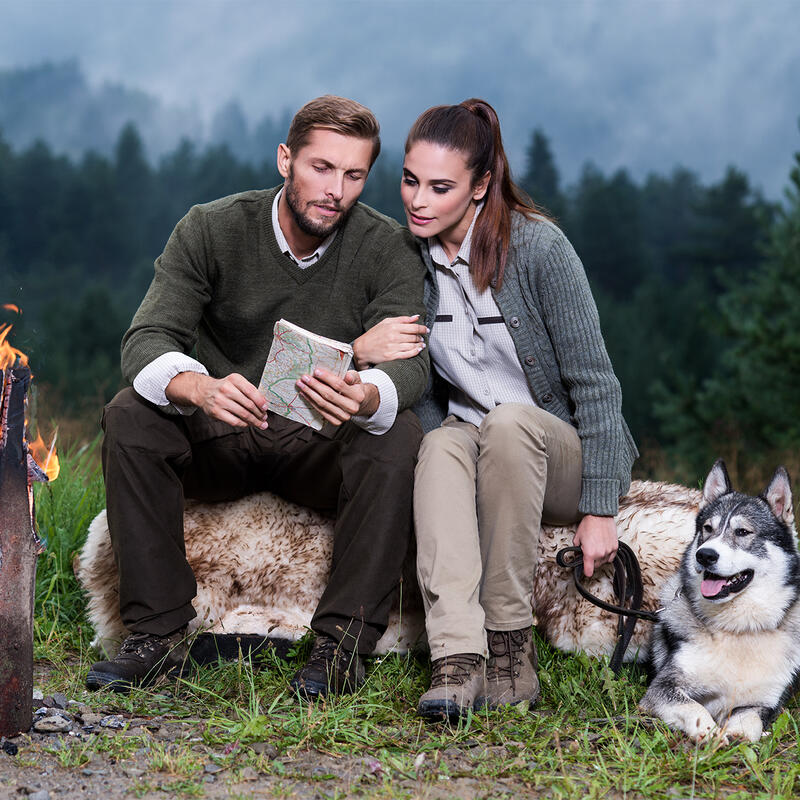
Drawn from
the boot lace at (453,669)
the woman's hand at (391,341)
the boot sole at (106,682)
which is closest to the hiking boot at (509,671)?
the boot lace at (453,669)

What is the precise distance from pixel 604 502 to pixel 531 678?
641 mm

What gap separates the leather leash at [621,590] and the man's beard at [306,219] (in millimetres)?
1469

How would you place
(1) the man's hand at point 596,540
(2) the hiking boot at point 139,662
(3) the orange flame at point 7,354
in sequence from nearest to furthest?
(3) the orange flame at point 7,354 < (2) the hiking boot at point 139,662 < (1) the man's hand at point 596,540

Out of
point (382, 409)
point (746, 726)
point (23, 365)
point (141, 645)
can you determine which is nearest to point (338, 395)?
point (382, 409)

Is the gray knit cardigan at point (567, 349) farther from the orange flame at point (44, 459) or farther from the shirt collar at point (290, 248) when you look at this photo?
the orange flame at point (44, 459)

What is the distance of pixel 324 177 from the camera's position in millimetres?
3621

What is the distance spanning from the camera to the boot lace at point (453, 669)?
3.00m

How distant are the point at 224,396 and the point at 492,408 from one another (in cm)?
101

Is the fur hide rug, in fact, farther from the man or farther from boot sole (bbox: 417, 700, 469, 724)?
boot sole (bbox: 417, 700, 469, 724)

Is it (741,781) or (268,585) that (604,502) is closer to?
(741,781)

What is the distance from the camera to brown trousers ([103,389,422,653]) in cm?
323

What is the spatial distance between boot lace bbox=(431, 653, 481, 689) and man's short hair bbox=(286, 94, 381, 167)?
190cm

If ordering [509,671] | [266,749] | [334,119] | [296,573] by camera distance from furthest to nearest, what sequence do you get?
[296,573] → [334,119] → [509,671] → [266,749]

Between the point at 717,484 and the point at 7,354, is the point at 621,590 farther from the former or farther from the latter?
the point at 7,354
